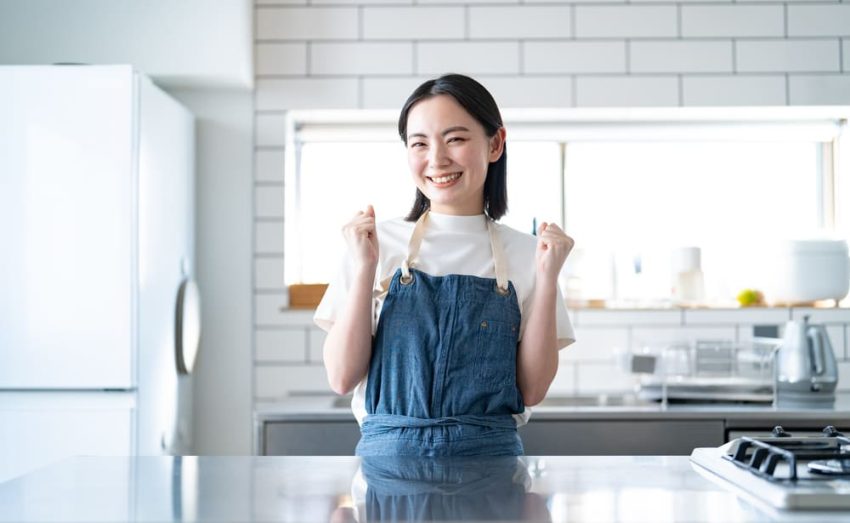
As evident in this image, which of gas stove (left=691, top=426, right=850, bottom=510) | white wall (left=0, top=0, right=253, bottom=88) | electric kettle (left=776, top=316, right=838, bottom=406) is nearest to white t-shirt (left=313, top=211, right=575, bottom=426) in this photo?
gas stove (left=691, top=426, right=850, bottom=510)

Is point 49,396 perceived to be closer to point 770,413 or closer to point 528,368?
point 528,368

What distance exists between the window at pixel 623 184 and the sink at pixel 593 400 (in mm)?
369

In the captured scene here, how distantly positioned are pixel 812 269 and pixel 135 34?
198 cm

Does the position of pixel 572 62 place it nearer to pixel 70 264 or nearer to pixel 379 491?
pixel 70 264

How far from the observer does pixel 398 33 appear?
2744 millimetres

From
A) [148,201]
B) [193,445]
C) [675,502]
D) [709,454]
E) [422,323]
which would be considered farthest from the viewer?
[193,445]

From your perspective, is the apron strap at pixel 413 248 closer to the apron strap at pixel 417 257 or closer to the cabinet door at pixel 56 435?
the apron strap at pixel 417 257

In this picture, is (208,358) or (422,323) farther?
(208,358)

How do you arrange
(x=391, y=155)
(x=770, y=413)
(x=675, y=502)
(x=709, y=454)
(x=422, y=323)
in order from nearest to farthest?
(x=675, y=502) → (x=709, y=454) → (x=422, y=323) → (x=770, y=413) → (x=391, y=155)

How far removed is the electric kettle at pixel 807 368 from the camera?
7.59 feet

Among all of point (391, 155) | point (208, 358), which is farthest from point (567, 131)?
point (208, 358)

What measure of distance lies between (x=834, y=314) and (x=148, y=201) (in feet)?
6.34

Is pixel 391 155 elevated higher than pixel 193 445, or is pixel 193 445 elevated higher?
pixel 391 155

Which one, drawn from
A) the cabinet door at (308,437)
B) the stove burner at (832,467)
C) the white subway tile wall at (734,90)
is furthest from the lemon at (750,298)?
the stove burner at (832,467)
